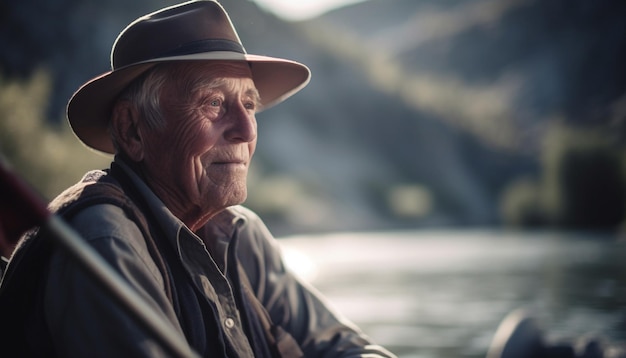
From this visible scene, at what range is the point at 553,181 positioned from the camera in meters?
35.7

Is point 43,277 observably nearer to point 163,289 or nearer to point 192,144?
point 163,289

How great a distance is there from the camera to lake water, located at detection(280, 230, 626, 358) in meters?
7.82

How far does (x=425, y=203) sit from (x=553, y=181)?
22347 mm

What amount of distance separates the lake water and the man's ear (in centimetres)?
198

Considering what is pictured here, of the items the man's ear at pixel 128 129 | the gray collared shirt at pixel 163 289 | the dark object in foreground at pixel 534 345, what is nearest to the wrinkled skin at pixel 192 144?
the man's ear at pixel 128 129

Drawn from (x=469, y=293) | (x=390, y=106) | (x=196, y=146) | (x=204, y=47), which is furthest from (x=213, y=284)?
(x=390, y=106)

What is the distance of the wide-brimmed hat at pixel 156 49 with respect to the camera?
183 cm

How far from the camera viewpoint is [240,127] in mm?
1931

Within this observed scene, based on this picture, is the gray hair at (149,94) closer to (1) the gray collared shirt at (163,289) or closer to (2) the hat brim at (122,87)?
(2) the hat brim at (122,87)

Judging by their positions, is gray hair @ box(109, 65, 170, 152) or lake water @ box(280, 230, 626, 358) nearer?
gray hair @ box(109, 65, 170, 152)

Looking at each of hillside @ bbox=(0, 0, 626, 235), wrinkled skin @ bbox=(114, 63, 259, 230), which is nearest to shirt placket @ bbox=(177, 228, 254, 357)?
wrinkled skin @ bbox=(114, 63, 259, 230)

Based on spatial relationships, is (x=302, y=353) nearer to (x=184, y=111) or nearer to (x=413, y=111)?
(x=184, y=111)

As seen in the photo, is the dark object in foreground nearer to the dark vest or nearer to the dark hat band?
the dark vest

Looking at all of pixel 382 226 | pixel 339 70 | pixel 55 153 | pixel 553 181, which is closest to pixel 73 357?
pixel 55 153
